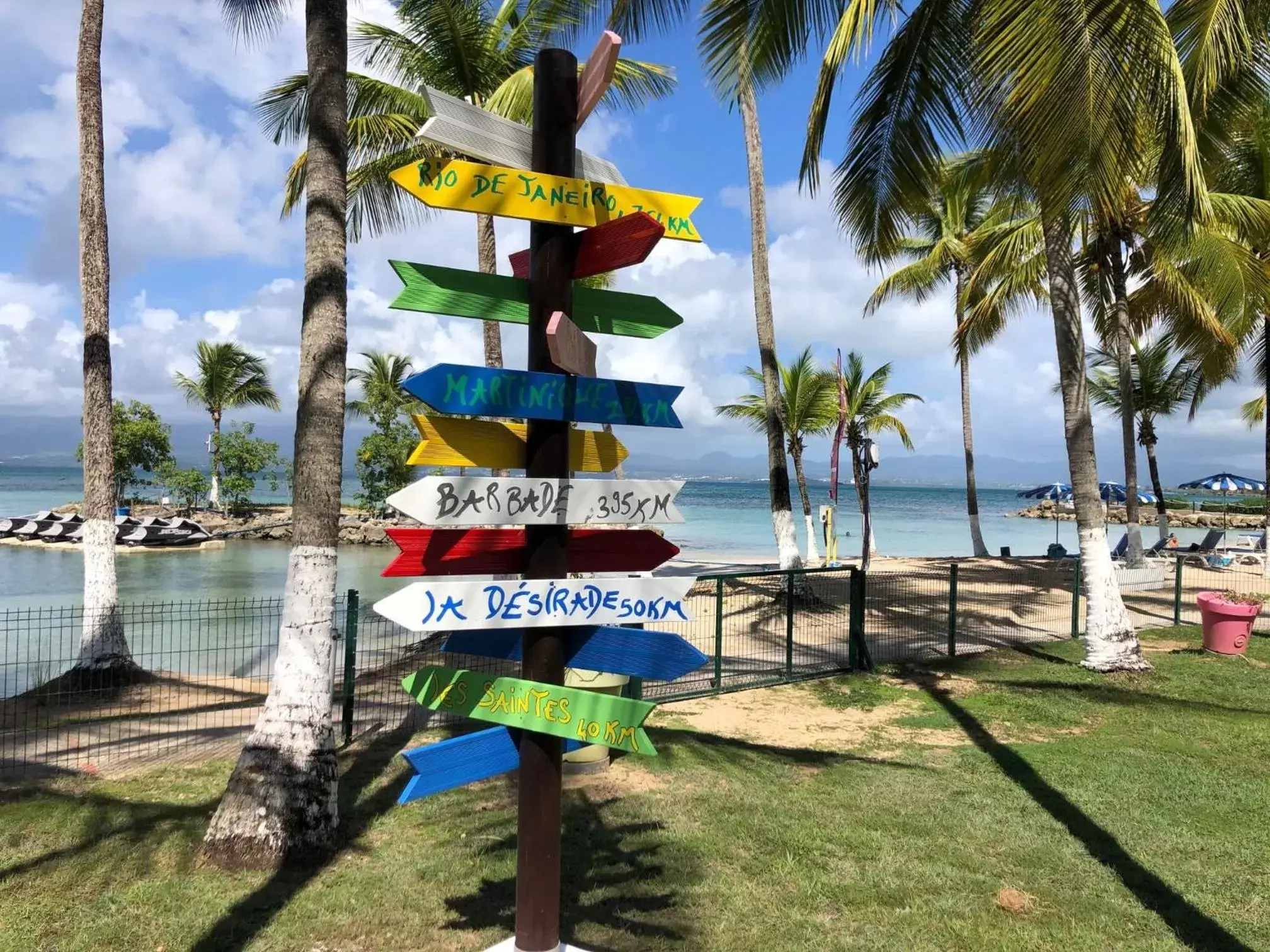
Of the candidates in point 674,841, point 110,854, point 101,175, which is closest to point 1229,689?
point 674,841

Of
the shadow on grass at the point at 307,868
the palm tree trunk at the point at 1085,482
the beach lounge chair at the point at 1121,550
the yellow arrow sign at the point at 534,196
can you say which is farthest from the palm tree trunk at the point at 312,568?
the beach lounge chair at the point at 1121,550

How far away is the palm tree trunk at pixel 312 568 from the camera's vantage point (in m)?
4.58

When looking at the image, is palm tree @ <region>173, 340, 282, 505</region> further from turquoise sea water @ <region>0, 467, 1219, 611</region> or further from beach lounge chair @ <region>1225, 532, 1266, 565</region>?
beach lounge chair @ <region>1225, 532, 1266, 565</region>

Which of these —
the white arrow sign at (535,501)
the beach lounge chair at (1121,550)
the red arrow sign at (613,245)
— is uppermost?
the red arrow sign at (613,245)

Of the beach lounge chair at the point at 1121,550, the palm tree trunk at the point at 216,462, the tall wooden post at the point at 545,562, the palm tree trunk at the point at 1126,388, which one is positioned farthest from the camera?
the palm tree trunk at the point at 216,462

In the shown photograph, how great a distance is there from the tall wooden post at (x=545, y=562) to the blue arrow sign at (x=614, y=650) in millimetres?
84

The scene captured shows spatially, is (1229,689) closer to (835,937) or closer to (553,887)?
(835,937)

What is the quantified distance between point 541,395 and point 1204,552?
85.8ft

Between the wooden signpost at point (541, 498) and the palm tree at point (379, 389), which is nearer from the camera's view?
the wooden signpost at point (541, 498)

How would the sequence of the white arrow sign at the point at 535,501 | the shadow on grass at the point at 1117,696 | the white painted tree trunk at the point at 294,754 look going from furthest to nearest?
the shadow on grass at the point at 1117,696
the white painted tree trunk at the point at 294,754
the white arrow sign at the point at 535,501

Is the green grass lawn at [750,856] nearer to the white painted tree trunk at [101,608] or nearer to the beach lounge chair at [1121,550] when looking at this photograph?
the white painted tree trunk at [101,608]

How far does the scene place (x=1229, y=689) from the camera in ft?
28.7

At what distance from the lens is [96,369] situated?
923 cm

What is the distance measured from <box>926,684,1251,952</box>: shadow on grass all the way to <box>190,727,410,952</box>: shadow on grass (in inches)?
166
